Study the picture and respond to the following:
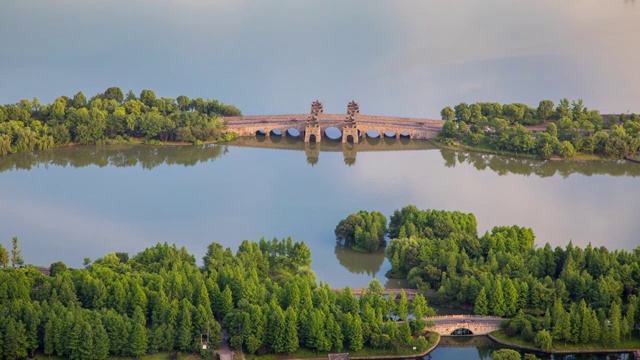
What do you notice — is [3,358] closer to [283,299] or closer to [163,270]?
[163,270]

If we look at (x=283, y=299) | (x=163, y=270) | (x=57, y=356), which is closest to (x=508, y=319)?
(x=283, y=299)

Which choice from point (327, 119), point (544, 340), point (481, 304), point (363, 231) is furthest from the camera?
point (327, 119)

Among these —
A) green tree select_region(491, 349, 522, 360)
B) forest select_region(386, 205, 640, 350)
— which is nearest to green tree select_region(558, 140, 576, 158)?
forest select_region(386, 205, 640, 350)

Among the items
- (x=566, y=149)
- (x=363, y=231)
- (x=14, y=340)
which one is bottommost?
(x=14, y=340)

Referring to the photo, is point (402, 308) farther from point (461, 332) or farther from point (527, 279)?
point (527, 279)

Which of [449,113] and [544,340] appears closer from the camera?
[544,340]

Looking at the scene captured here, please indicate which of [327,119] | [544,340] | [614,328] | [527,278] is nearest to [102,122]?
[327,119]

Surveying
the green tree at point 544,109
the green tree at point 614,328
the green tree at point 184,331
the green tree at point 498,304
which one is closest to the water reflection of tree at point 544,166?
the green tree at point 544,109
